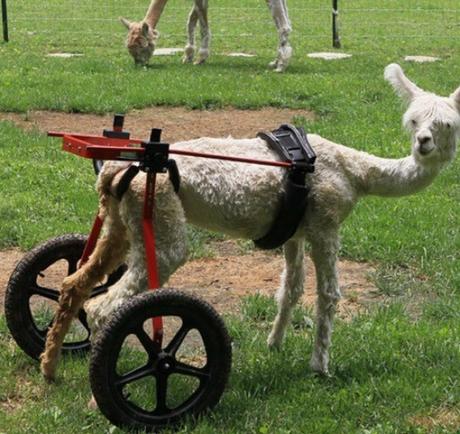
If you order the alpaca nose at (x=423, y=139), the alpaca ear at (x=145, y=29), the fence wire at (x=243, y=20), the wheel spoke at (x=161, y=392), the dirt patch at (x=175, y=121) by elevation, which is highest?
the alpaca nose at (x=423, y=139)

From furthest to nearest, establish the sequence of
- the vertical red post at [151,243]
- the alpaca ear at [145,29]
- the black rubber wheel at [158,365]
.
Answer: the alpaca ear at [145,29]
the vertical red post at [151,243]
the black rubber wheel at [158,365]

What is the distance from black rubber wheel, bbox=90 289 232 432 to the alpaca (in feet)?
37.5

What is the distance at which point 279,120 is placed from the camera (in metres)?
11.4

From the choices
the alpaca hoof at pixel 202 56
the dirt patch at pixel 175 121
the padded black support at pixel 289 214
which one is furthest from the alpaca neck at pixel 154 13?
the padded black support at pixel 289 214

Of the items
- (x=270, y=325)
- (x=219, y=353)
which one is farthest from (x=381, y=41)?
(x=219, y=353)

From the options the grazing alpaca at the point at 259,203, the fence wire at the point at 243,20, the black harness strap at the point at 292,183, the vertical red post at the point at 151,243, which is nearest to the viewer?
the vertical red post at the point at 151,243

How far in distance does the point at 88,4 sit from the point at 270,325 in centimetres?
2302

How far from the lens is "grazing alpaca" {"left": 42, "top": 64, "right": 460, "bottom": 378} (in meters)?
4.23

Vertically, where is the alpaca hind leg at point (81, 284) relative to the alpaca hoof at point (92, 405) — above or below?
above

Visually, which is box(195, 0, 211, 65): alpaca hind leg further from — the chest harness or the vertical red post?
the vertical red post

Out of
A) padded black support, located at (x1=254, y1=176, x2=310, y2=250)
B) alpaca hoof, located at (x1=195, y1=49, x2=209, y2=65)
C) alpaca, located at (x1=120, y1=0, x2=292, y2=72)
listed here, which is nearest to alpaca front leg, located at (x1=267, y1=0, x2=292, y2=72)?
alpaca, located at (x1=120, y1=0, x2=292, y2=72)

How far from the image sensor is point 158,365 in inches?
161

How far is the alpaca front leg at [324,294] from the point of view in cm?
475

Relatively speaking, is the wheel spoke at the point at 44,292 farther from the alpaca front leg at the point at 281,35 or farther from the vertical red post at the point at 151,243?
the alpaca front leg at the point at 281,35
